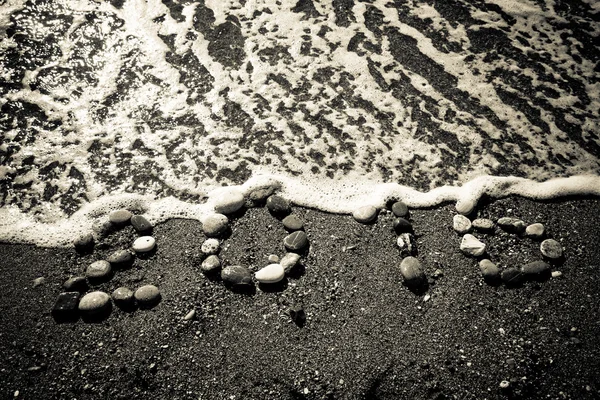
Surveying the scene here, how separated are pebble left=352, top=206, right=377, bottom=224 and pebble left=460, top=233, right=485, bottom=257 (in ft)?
1.96

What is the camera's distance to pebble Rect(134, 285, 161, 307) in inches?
86.5

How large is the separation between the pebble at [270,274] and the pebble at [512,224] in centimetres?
153

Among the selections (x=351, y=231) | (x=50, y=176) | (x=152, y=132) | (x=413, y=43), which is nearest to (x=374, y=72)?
(x=413, y=43)

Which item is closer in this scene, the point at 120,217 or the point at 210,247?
the point at 210,247

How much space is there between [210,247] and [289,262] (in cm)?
53

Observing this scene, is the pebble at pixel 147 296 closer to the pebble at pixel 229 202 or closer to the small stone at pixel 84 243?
the small stone at pixel 84 243

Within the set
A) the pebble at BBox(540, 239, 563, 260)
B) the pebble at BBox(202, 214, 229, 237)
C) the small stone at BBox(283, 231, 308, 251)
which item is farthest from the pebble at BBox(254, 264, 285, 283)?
the pebble at BBox(540, 239, 563, 260)

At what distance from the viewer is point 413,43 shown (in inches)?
143

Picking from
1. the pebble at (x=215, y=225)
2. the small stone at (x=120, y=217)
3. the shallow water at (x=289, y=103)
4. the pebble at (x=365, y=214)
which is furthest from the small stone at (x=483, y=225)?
the small stone at (x=120, y=217)

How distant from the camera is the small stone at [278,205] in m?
2.55

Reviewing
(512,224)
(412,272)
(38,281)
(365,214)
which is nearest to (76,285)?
(38,281)

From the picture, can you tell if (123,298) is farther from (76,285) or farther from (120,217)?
(120,217)

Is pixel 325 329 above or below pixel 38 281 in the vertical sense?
above

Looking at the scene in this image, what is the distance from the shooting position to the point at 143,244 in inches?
95.3
